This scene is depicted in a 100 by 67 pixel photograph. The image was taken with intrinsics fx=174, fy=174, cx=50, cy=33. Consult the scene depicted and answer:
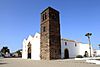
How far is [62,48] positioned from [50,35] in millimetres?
8505

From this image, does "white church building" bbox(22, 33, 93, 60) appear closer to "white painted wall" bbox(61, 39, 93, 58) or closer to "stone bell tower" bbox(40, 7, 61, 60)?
"white painted wall" bbox(61, 39, 93, 58)

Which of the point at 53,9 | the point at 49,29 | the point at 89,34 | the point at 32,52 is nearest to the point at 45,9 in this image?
the point at 53,9

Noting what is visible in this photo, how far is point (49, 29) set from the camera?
140 feet

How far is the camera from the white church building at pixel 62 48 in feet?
165

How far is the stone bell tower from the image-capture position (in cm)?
4231

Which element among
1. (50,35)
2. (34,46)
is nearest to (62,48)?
(50,35)

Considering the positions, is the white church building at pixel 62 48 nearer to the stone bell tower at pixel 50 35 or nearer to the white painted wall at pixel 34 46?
the white painted wall at pixel 34 46

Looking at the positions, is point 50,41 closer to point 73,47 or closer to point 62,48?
point 62,48

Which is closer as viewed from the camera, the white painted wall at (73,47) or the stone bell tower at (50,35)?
the stone bell tower at (50,35)

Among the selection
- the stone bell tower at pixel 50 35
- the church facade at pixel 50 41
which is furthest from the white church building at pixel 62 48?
the stone bell tower at pixel 50 35

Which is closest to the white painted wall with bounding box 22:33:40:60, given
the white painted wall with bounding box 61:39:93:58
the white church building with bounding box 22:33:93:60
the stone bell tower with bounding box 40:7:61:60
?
the white church building with bounding box 22:33:93:60

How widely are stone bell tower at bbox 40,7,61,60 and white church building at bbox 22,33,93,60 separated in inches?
212

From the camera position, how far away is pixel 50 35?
4250 cm

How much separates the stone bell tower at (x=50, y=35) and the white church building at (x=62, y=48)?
538 cm
